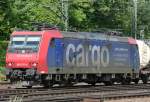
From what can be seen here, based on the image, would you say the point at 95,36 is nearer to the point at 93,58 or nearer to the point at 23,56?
the point at 93,58

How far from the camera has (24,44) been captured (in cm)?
2889

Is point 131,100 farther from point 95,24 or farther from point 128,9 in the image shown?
point 128,9

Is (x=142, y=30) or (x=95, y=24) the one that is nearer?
(x=95, y=24)

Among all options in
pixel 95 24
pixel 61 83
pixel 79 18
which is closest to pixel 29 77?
pixel 61 83

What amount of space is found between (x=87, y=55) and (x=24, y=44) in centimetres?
439

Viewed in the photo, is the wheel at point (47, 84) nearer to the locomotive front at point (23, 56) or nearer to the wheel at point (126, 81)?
the locomotive front at point (23, 56)

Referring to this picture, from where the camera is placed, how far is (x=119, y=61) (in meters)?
34.6

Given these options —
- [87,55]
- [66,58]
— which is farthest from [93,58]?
[66,58]

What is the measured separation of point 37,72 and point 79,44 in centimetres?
411

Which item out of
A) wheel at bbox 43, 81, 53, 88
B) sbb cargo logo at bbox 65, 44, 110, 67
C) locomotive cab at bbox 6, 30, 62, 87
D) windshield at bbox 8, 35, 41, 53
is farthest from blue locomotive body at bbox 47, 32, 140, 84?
windshield at bbox 8, 35, 41, 53

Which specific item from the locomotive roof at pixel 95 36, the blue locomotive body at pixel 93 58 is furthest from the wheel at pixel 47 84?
the locomotive roof at pixel 95 36

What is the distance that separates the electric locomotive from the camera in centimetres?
2820

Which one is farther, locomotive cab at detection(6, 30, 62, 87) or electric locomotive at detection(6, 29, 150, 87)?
electric locomotive at detection(6, 29, 150, 87)

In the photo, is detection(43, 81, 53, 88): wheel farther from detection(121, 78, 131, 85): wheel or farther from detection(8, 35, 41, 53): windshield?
detection(121, 78, 131, 85): wheel
